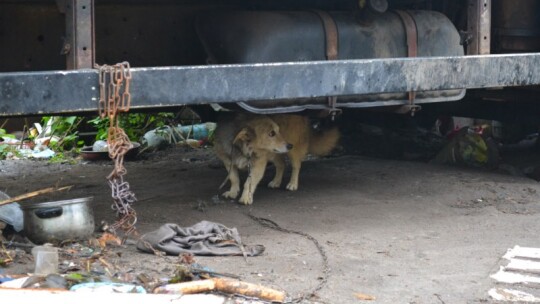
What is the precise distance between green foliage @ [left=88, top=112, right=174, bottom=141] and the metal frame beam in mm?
4867

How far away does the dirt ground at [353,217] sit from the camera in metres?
4.93

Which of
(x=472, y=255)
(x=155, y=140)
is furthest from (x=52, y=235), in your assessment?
(x=155, y=140)

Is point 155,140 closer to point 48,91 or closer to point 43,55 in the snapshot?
point 43,55

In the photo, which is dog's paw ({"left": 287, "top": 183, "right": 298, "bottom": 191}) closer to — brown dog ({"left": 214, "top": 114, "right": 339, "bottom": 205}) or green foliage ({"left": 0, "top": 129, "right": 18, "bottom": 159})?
brown dog ({"left": 214, "top": 114, "right": 339, "bottom": 205})

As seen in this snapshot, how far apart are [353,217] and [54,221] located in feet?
7.40

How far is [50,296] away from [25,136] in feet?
22.5

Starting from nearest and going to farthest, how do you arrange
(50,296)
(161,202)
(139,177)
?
(50,296)
(161,202)
(139,177)

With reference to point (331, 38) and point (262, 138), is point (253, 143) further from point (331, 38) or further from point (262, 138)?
point (331, 38)

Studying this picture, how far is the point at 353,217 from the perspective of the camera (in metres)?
6.47

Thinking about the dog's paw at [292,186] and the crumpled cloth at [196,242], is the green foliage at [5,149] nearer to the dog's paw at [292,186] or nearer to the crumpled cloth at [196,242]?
the dog's paw at [292,186]

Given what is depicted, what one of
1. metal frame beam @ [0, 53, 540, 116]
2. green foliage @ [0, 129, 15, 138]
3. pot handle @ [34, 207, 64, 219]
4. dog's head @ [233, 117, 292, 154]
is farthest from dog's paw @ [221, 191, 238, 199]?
green foliage @ [0, 129, 15, 138]

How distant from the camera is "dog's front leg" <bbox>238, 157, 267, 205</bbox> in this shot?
6.91 meters

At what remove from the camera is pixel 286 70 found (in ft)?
17.9

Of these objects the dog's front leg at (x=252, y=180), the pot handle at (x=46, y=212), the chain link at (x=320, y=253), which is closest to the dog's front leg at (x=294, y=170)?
the dog's front leg at (x=252, y=180)
